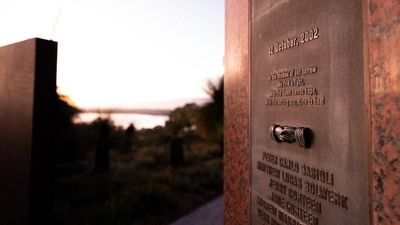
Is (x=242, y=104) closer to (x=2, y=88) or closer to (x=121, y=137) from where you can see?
(x=2, y=88)

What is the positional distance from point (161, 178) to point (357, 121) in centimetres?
825

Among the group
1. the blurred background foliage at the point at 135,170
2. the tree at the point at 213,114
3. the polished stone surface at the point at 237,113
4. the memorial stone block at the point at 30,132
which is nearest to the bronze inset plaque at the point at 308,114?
the polished stone surface at the point at 237,113

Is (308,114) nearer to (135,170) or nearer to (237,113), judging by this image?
(237,113)

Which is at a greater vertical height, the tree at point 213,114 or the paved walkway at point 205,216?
the tree at point 213,114

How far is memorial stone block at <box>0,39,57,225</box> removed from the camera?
3.78 metres

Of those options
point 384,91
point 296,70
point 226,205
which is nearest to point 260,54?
point 296,70

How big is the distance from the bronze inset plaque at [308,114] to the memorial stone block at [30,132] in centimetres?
283

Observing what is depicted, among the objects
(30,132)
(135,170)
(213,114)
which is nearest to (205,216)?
(30,132)

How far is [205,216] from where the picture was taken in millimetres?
6406

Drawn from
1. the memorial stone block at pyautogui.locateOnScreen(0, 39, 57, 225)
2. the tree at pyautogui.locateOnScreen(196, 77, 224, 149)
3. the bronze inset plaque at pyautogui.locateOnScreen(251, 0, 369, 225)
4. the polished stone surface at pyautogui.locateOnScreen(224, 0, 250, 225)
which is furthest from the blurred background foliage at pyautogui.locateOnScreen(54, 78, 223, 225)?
the bronze inset plaque at pyautogui.locateOnScreen(251, 0, 369, 225)

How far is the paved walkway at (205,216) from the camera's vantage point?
609 centimetres

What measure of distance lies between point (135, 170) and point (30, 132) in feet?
22.7

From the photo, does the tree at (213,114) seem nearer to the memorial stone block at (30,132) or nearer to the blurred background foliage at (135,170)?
the blurred background foliage at (135,170)

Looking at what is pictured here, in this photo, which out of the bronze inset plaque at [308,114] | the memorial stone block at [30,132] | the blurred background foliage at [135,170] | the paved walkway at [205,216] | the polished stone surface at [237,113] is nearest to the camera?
the bronze inset plaque at [308,114]
